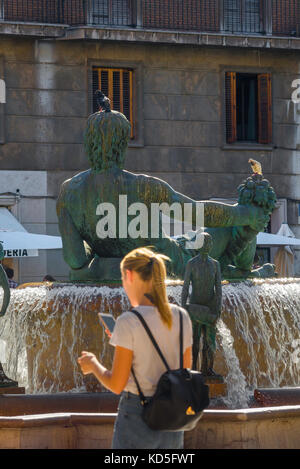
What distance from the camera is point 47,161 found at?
2236 centimetres

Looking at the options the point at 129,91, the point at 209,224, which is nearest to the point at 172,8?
the point at 129,91

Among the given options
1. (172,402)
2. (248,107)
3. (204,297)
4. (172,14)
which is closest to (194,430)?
(204,297)

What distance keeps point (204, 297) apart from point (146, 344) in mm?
2594

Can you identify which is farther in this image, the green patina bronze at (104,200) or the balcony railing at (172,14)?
the balcony railing at (172,14)

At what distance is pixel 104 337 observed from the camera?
23.7 ft

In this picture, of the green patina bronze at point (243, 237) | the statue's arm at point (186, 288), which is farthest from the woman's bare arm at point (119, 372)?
the green patina bronze at point (243, 237)

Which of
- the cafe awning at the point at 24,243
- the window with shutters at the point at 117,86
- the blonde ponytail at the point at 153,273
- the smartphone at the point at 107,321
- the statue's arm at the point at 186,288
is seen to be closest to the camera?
the blonde ponytail at the point at 153,273

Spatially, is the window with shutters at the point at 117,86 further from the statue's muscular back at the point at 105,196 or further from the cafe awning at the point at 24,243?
the statue's muscular back at the point at 105,196

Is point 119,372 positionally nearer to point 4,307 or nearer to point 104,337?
point 4,307

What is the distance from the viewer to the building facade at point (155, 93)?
22156 mm

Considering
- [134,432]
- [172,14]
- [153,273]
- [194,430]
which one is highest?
[172,14]

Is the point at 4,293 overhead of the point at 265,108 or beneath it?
beneath

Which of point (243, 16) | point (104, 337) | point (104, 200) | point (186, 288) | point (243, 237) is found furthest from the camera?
point (243, 16)

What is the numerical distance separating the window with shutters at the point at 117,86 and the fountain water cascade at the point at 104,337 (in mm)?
15445
